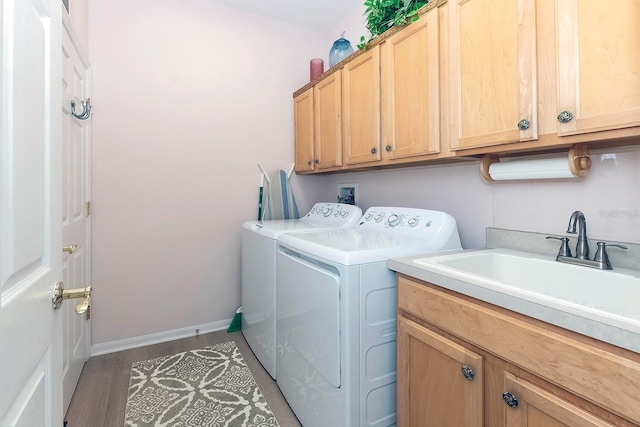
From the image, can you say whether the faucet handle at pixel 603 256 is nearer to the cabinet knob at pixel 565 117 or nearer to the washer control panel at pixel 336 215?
the cabinet knob at pixel 565 117

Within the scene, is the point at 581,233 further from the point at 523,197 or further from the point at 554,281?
the point at 523,197

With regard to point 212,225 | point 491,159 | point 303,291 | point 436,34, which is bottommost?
point 303,291

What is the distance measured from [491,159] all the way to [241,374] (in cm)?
192

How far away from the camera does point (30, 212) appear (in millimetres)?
625

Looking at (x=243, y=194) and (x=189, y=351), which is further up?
(x=243, y=194)

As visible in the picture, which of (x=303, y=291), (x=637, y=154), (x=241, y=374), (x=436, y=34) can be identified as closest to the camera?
(x=637, y=154)

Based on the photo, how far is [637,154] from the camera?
3.64ft

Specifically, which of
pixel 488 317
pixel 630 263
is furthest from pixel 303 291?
pixel 630 263

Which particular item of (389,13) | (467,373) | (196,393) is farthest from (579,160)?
(196,393)

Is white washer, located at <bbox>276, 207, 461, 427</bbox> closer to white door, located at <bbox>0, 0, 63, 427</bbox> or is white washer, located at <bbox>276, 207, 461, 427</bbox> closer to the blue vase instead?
white door, located at <bbox>0, 0, 63, 427</bbox>

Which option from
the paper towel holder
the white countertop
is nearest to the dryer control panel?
the white countertop

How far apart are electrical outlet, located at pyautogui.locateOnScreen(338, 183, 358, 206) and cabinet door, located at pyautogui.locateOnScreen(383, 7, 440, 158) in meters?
0.89

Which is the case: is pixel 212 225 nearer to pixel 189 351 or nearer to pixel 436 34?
pixel 189 351

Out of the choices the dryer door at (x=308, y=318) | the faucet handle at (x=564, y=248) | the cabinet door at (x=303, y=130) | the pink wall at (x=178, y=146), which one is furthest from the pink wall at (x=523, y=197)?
the pink wall at (x=178, y=146)
